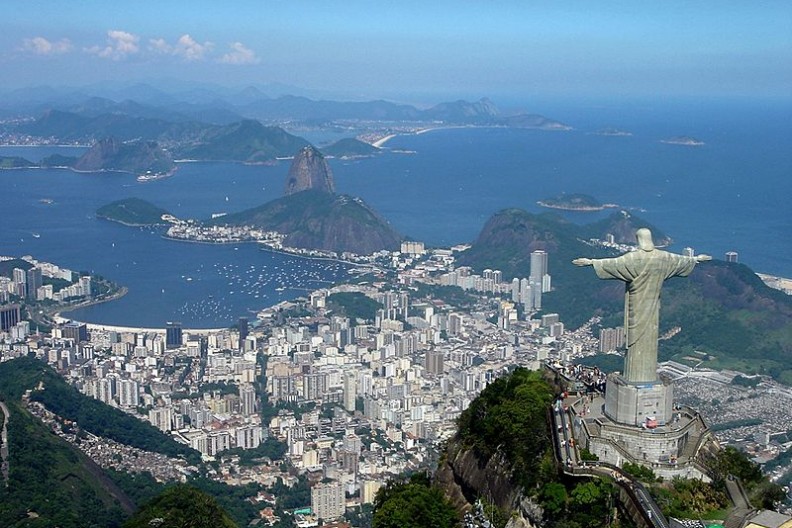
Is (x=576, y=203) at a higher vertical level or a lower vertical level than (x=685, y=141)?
lower

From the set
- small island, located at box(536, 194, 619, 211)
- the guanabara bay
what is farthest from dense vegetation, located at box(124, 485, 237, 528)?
small island, located at box(536, 194, 619, 211)

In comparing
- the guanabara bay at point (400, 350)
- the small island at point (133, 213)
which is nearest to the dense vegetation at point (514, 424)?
the guanabara bay at point (400, 350)

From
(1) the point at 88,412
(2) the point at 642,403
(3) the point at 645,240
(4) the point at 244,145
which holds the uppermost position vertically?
(3) the point at 645,240

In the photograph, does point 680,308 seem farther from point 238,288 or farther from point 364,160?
point 364,160

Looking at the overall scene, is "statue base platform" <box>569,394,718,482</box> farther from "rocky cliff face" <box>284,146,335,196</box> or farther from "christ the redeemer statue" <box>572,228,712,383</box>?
"rocky cliff face" <box>284,146,335,196</box>

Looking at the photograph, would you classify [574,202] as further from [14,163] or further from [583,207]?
[14,163]

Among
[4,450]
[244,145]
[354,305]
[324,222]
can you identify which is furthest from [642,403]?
[244,145]

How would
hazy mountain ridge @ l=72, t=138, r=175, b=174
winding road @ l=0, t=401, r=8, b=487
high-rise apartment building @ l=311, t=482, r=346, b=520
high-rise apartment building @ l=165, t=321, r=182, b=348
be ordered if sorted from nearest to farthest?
winding road @ l=0, t=401, r=8, b=487 → high-rise apartment building @ l=311, t=482, r=346, b=520 → high-rise apartment building @ l=165, t=321, r=182, b=348 → hazy mountain ridge @ l=72, t=138, r=175, b=174
